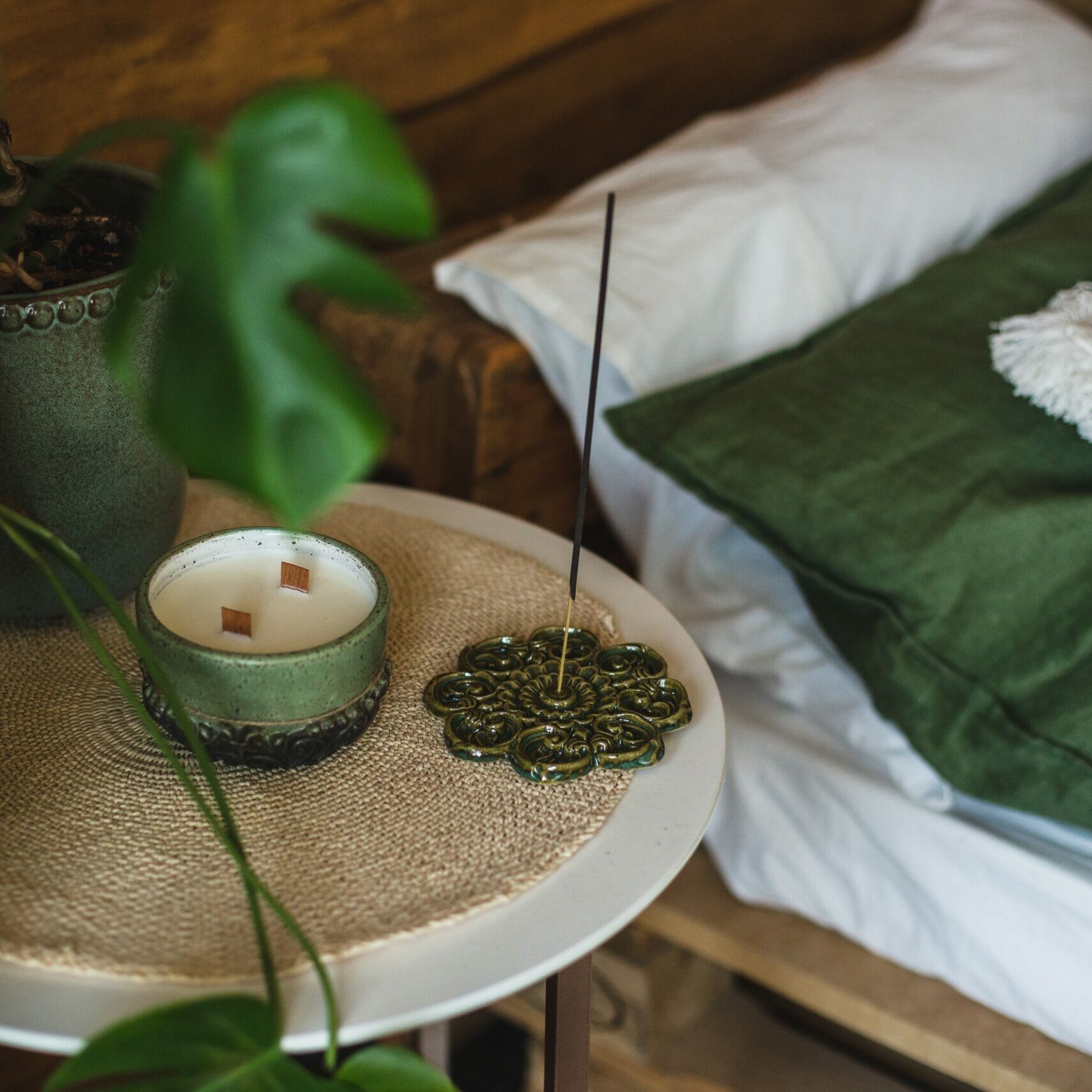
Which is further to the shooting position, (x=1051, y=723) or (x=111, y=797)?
(x=1051, y=723)

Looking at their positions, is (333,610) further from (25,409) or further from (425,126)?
(425,126)

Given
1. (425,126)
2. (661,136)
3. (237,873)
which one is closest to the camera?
(237,873)

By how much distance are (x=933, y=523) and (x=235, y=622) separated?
0.43 metres

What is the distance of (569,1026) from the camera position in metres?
0.57

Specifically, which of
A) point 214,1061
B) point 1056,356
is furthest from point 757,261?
point 214,1061

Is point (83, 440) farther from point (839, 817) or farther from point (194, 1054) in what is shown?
point (839, 817)

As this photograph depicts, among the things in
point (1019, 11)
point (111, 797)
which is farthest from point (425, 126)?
point (111, 797)

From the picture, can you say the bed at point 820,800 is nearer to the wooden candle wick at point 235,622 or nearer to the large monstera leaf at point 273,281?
the wooden candle wick at point 235,622

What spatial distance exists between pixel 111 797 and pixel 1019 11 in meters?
1.15

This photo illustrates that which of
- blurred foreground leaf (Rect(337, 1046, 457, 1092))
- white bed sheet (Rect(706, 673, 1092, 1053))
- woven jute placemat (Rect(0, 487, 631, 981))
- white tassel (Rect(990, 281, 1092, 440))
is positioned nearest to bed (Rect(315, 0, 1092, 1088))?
white bed sheet (Rect(706, 673, 1092, 1053))

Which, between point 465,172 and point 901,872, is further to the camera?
point 465,172

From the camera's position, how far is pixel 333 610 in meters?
0.54

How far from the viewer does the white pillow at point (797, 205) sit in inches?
33.6

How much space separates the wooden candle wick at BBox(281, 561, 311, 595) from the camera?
1.81 feet
